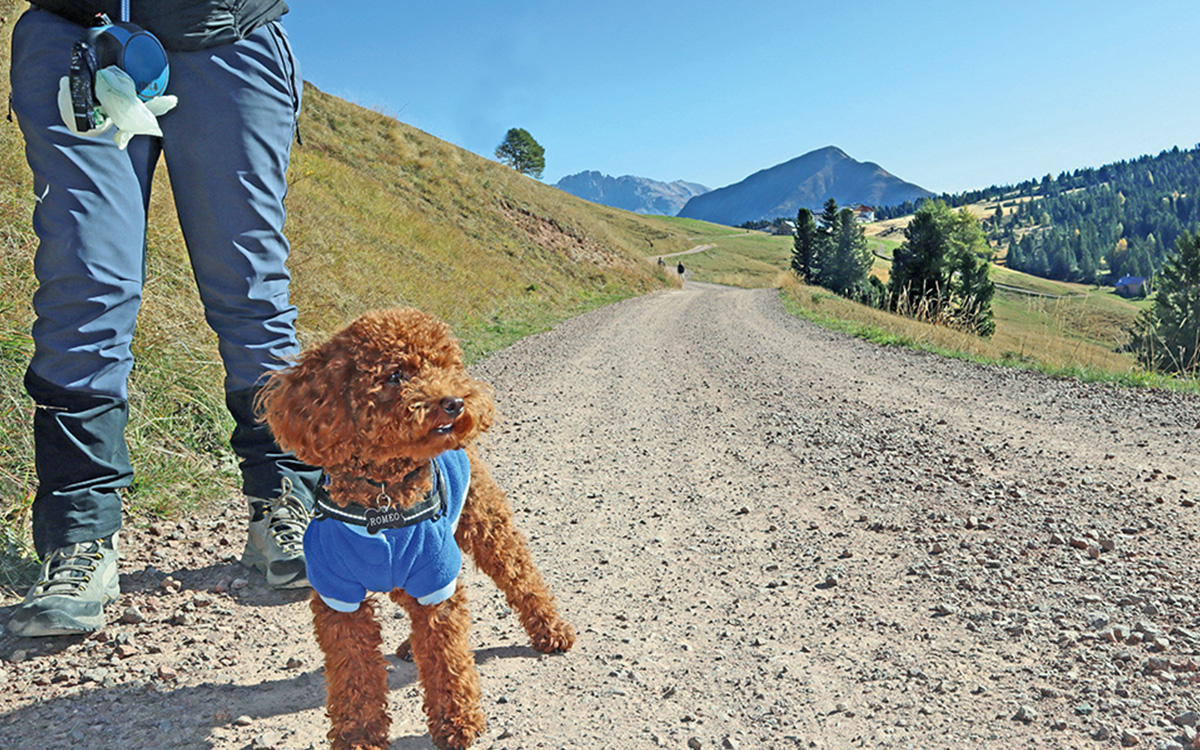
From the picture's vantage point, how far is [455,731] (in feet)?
6.68

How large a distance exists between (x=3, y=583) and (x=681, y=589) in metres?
2.84

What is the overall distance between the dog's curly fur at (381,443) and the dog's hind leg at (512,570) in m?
0.42

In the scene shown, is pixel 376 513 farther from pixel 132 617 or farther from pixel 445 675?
pixel 132 617

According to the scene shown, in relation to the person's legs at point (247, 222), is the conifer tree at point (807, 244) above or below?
above

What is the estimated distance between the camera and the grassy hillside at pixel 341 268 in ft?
12.5

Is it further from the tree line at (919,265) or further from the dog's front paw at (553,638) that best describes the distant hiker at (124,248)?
the tree line at (919,265)

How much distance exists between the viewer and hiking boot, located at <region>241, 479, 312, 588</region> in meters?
2.87

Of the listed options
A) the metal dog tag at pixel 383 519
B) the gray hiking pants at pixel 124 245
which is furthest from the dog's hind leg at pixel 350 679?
the gray hiking pants at pixel 124 245

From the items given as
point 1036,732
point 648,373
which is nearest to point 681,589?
point 1036,732

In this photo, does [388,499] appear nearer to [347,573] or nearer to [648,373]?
[347,573]

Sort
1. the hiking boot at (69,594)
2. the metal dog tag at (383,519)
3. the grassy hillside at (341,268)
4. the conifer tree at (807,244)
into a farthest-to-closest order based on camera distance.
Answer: the conifer tree at (807,244) < the grassy hillside at (341,268) < the hiking boot at (69,594) < the metal dog tag at (383,519)

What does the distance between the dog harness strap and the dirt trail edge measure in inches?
28.2

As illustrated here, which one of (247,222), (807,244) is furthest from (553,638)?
(807,244)

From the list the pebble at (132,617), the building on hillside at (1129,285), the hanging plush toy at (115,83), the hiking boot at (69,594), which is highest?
the building on hillside at (1129,285)
